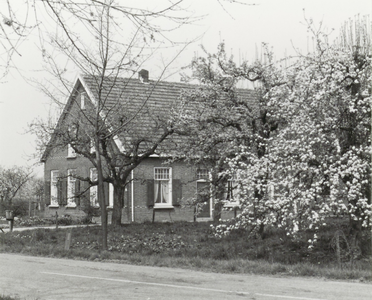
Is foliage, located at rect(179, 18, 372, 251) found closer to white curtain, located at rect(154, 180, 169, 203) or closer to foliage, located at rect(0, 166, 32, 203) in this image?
white curtain, located at rect(154, 180, 169, 203)

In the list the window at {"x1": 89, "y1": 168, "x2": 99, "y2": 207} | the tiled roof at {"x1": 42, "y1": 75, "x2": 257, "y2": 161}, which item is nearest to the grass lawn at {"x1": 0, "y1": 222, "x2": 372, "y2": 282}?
the tiled roof at {"x1": 42, "y1": 75, "x2": 257, "y2": 161}

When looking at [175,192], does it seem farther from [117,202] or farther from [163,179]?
[117,202]

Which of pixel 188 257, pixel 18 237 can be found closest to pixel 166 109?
pixel 18 237

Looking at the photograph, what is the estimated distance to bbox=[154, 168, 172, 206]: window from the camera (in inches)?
1192

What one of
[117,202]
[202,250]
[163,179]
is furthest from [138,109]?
[163,179]

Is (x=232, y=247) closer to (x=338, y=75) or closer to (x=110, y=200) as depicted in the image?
(x=338, y=75)

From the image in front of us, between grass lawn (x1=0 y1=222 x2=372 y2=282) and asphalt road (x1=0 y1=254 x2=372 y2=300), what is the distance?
97 cm

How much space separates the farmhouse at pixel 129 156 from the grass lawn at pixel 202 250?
199 cm

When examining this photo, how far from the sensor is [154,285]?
1015 cm

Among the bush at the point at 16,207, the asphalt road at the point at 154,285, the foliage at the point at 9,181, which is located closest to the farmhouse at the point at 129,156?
the bush at the point at 16,207

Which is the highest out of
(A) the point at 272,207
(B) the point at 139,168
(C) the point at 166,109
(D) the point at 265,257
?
(C) the point at 166,109

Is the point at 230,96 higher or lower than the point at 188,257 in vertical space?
higher

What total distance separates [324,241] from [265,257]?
7.10 feet

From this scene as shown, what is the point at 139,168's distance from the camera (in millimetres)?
29312
